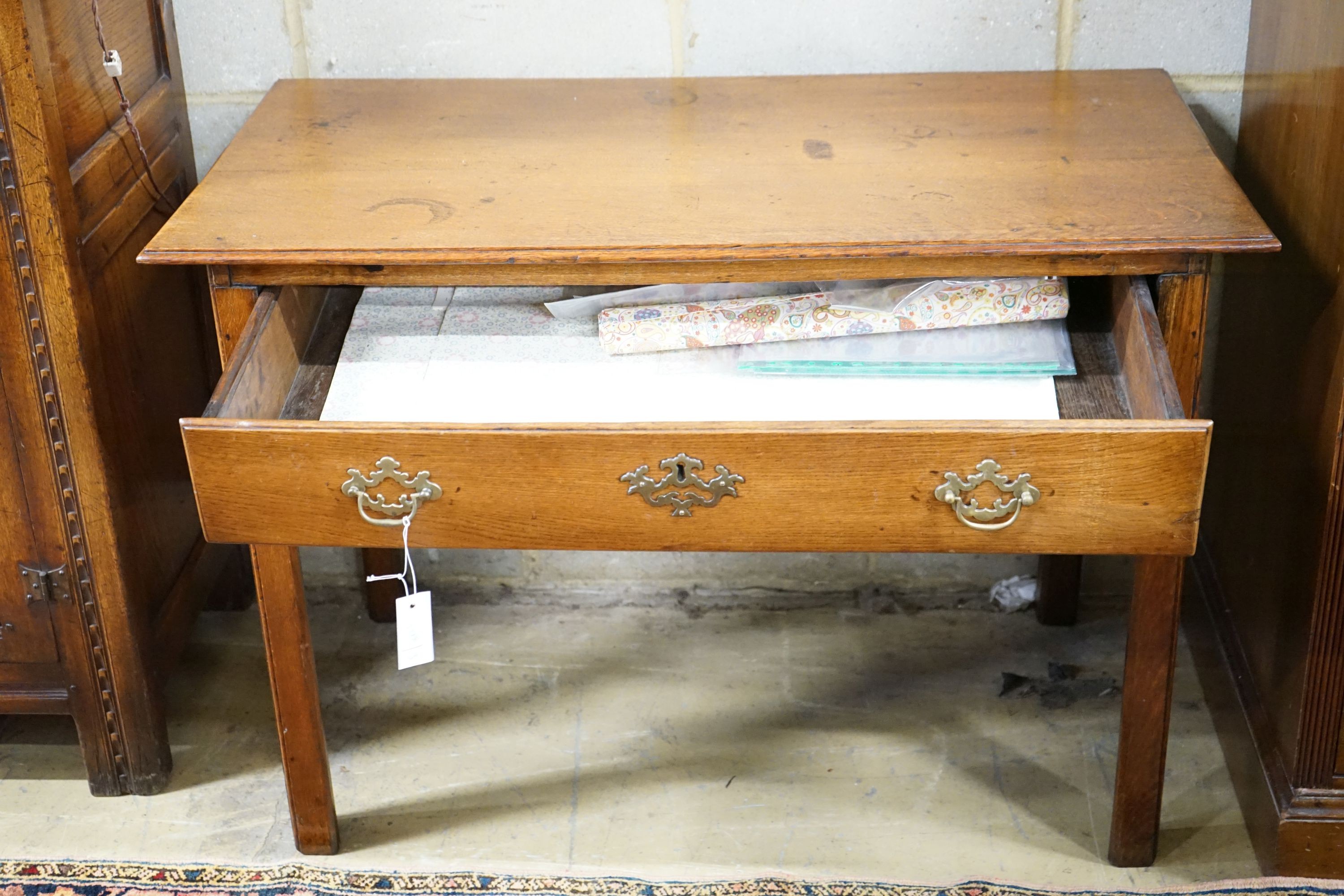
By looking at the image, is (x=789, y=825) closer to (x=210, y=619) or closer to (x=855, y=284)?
(x=855, y=284)

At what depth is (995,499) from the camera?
4.40 ft

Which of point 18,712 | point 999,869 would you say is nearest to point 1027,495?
point 999,869

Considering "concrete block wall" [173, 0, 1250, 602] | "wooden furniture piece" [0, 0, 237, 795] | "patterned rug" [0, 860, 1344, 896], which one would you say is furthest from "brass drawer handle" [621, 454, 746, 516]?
"concrete block wall" [173, 0, 1250, 602]

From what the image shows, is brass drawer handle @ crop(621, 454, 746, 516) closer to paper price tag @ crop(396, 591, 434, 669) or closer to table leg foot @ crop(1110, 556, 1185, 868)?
paper price tag @ crop(396, 591, 434, 669)

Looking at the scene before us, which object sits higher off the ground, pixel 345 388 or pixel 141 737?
pixel 345 388

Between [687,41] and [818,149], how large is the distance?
403 mm

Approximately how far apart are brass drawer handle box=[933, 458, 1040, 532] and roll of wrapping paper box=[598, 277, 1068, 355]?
0.88ft

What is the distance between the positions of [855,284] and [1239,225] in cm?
42

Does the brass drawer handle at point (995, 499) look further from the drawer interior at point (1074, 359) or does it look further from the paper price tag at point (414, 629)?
the paper price tag at point (414, 629)

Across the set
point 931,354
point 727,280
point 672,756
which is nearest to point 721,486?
point 727,280

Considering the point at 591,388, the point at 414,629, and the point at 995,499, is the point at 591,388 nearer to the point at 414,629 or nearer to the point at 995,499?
the point at 414,629

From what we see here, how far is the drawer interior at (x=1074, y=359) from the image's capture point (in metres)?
1.38

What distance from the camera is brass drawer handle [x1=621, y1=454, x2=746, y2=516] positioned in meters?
1.34

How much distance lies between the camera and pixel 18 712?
181 centimetres
